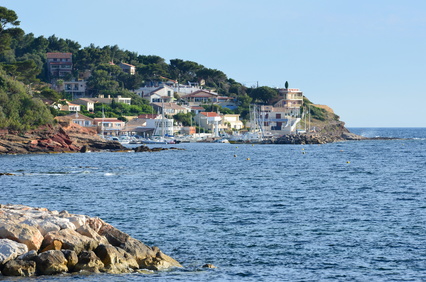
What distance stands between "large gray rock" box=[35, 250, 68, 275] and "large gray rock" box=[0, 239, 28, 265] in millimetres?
705

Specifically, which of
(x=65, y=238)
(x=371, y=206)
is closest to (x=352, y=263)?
(x=65, y=238)

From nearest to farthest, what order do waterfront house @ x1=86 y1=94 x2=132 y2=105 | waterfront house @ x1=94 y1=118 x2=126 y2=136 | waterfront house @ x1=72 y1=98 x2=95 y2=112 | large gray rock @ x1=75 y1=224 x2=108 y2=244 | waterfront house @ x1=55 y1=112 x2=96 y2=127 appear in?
large gray rock @ x1=75 y1=224 x2=108 y2=244 < waterfront house @ x1=55 y1=112 x2=96 y2=127 < waterfront house @ x1=94 y1=118 x2=126 y2=136 < waterfront house @ x1=72 y1=98 x2=95 y2=112 < waterfront house @ x1=86 y1=94 x2=132 y2=105

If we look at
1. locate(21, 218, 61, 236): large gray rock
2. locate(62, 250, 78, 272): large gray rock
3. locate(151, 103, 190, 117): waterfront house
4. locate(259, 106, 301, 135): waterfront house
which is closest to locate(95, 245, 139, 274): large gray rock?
locate(62, 250, 78, 272): large gray rock

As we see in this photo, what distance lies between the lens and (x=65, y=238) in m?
27.3

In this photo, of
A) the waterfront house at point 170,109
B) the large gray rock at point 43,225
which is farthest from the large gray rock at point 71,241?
the waterfront house at point 170,109

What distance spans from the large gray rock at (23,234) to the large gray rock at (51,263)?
0.77 metres

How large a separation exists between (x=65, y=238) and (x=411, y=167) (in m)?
64.1

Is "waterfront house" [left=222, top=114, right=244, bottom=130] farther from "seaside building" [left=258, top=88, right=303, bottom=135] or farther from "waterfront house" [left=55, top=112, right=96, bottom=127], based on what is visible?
"waterfront house" [left=55, top=112, right=96, bottom=127]

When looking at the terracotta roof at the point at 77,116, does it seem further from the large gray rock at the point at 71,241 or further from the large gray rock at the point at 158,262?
the large gray rock at the point at 71,241

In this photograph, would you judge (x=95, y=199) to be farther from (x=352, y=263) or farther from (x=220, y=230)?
(x=352, y=263)

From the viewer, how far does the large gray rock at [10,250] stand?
2583cm

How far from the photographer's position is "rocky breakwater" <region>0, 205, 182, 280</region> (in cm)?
2591

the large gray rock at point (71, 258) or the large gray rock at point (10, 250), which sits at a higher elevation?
the large gray rock at point (10, 250)

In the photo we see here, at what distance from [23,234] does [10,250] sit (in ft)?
3.35
